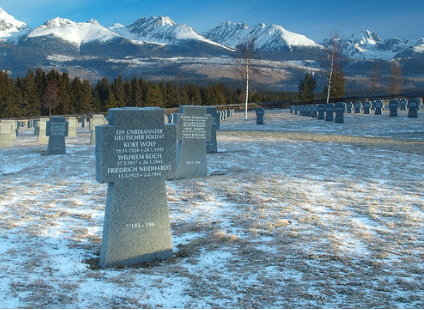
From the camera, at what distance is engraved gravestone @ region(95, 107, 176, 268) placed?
4.56 metres

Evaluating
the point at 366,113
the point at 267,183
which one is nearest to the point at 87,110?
the point at 366,113

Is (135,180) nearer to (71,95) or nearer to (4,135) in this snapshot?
(4,135)

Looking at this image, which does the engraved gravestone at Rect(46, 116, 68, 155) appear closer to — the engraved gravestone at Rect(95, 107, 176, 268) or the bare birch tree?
the engraved gravestone at Rect(95, 107, 176, 268)

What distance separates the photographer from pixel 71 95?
69.5 m

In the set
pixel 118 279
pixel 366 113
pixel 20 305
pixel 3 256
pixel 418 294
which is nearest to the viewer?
pixel 20 305

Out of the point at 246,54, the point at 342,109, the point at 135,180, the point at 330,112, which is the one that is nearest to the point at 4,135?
the point at 135,180

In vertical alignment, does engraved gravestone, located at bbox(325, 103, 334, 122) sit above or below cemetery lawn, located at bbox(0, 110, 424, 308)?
above

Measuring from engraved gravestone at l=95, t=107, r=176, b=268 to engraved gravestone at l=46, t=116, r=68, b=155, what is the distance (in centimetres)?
1164

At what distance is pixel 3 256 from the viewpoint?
4598mm

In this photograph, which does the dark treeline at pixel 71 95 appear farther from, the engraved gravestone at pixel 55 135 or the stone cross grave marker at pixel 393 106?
the engraved gravestone at pixel 55 135

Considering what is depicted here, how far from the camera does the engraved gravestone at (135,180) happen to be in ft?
15.0

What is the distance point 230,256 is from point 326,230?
5.38 feet

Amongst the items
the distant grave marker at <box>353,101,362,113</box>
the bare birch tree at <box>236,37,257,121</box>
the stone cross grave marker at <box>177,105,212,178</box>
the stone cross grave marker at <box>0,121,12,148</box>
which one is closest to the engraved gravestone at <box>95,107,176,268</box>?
the stone cross grave marker at <box>177,105,212,178</box>

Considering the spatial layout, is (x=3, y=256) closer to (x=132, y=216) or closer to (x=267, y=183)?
(x=132, y=216)
